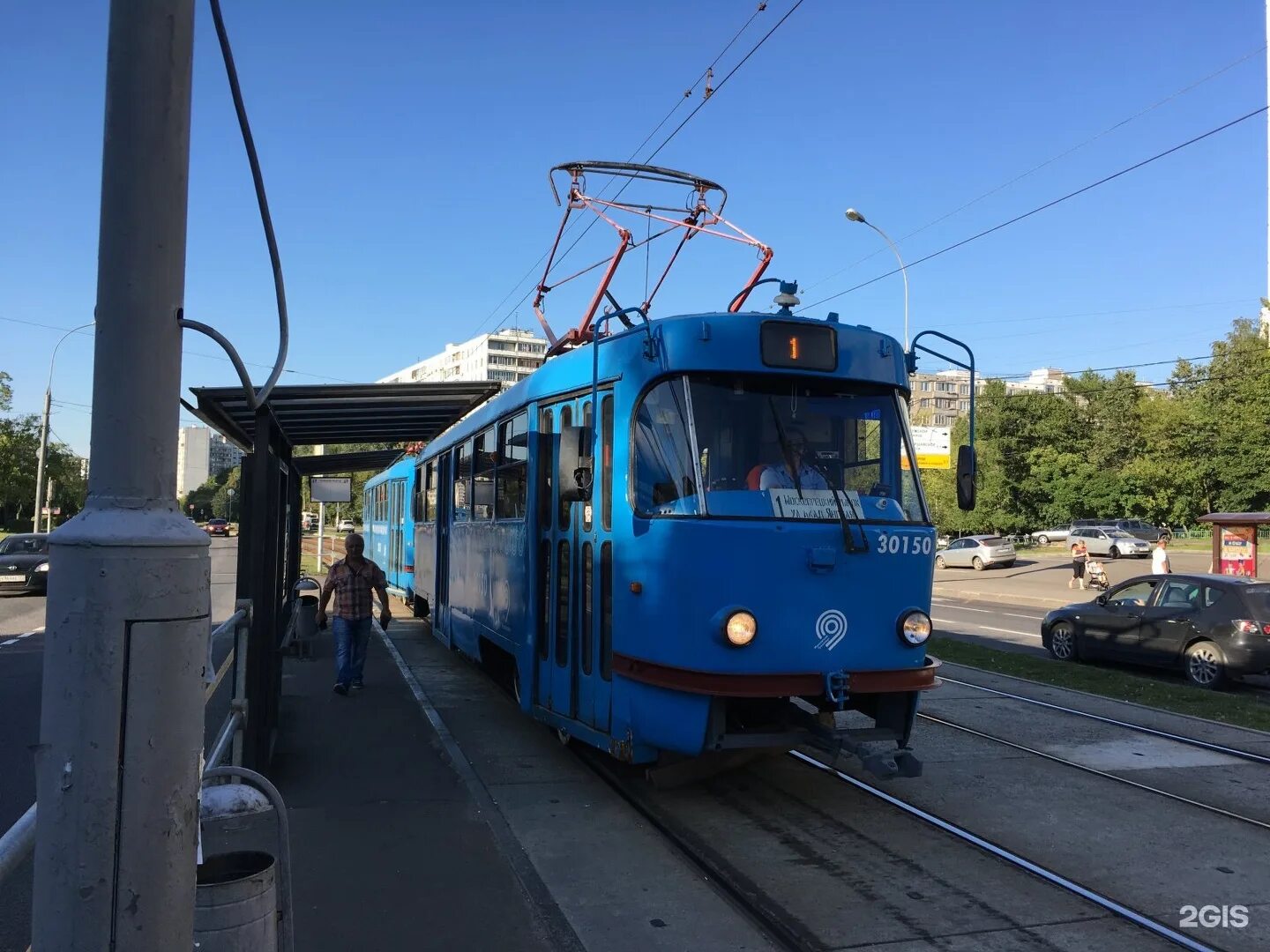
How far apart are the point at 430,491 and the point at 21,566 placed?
15.0 m

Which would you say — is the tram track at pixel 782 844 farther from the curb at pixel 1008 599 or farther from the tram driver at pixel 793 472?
the curb at pixel 1008 599

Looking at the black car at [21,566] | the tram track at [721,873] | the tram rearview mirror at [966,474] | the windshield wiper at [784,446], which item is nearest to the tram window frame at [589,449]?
the windshield wiper at [784,446]

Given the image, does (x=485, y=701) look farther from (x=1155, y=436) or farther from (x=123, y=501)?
(x=1155, y=436)

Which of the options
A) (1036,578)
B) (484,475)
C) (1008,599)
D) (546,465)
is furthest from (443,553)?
(1036,578)

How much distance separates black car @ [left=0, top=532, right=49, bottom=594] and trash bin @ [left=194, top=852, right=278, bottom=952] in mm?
24096

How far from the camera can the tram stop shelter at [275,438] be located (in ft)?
22.3

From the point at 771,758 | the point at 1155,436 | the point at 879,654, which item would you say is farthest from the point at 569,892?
the point at 1155,436

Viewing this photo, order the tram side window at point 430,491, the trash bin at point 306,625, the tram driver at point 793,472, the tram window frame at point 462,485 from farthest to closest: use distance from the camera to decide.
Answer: the tram side window at point 430,491 < the trash bin at point 306,625 < the tram window frame at point 462,485 < the tram driver at point 793,472

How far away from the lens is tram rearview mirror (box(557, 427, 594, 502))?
6668 mm

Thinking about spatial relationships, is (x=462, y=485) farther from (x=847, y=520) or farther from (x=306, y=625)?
(x=847, y=520)

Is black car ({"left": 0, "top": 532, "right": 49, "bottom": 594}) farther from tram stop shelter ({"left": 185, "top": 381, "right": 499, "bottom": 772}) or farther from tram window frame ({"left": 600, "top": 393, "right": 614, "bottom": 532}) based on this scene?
tram window frame ({"left": 600, "top": 393, "right": 614, "bottom": 532})

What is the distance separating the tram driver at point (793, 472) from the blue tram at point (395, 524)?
11.0 meters

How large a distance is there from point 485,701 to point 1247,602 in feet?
31.9

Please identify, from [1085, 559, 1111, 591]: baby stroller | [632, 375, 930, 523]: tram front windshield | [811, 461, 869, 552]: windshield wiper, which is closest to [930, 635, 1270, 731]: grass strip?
[632, 375, 930, 523]: tram front windshield
